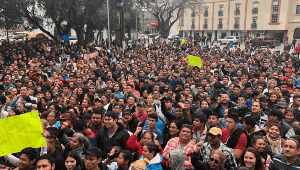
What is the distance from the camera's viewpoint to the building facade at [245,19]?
3912 centimetres

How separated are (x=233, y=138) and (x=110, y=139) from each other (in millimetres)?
1835

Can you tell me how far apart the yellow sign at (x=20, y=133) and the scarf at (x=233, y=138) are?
8.37 ft

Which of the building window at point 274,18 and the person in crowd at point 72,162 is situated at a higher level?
the building window at point 274,18

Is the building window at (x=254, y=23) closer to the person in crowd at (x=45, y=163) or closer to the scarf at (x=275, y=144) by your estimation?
the scarf at (x=275, y=144)

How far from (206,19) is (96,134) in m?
48.9

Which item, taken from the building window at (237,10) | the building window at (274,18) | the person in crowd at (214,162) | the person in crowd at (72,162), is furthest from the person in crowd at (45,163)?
the building window at (237,10)

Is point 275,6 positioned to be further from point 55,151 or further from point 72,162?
point 72,162

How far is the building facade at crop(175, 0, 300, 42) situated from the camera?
39.1 meters

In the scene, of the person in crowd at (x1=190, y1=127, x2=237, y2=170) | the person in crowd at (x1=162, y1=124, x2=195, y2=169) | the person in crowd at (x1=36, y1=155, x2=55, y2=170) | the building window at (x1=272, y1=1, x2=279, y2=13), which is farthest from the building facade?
the person in crowd at (x1=36, y1=155, x2=55, y2=170)

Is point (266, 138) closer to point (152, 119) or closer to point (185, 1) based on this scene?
point (152, 119)

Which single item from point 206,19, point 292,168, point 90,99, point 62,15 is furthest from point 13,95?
point 206,19

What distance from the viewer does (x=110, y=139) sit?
4.37 meters

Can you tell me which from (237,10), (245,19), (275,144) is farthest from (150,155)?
(237,10)

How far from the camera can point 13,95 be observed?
283 inches
